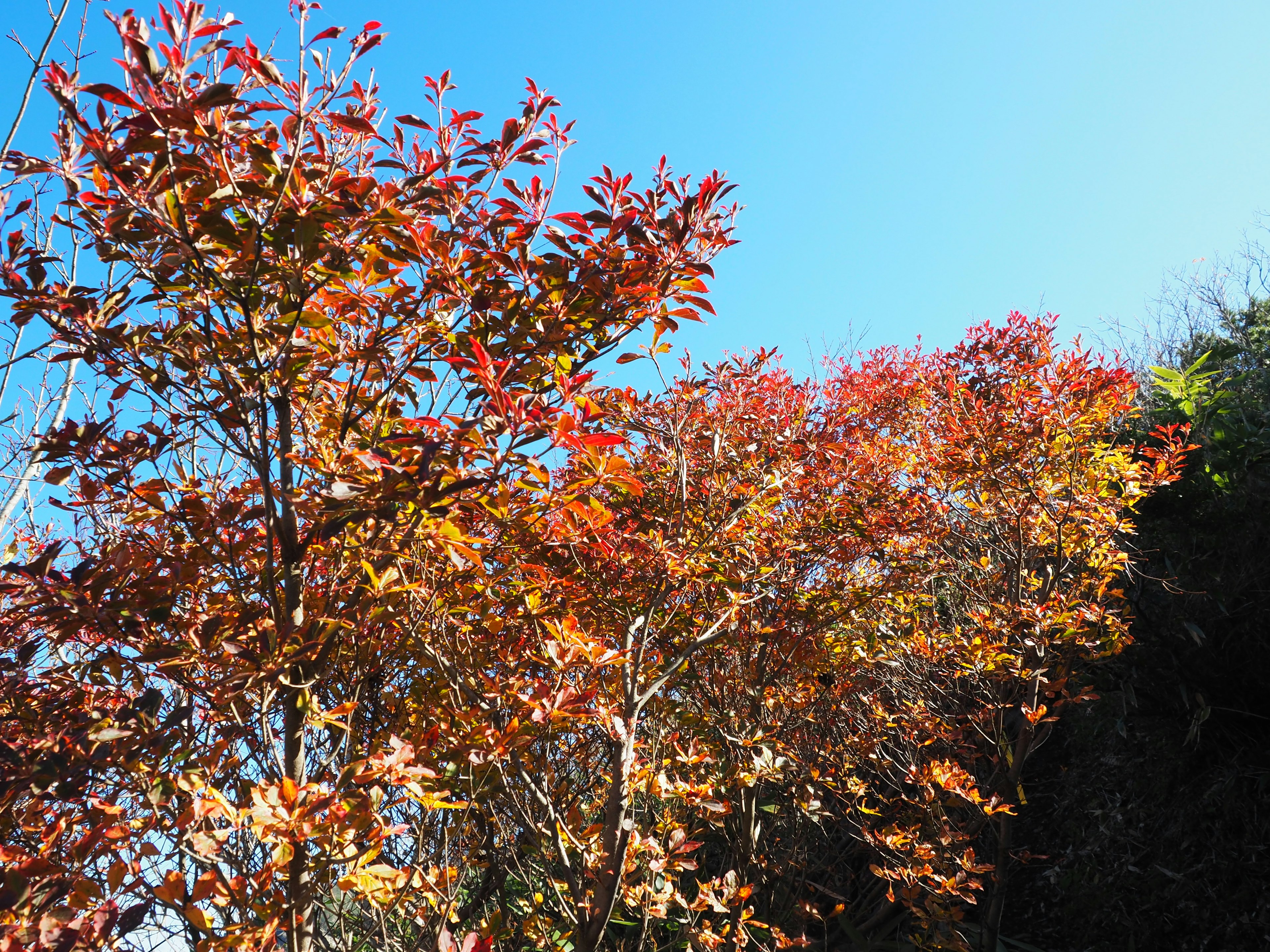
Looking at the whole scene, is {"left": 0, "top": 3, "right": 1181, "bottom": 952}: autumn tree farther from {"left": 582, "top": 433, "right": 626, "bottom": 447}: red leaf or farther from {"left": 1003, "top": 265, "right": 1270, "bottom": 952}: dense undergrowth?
{"left": 1003, "top": 265, "right": 1270, "bottom": 952}: dense undergrowth

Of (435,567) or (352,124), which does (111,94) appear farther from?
(435,567)

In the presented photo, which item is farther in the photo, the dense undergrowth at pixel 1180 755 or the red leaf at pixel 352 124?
the dense undergrowth at pixel 1180 755

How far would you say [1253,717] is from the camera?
15.9ft

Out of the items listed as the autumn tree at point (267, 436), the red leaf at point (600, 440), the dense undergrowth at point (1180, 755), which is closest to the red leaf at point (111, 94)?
the autumn tree at point (267, 436)

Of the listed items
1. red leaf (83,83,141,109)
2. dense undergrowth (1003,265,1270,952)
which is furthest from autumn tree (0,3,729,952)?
dense undergrowth (1003,265,1270,952)

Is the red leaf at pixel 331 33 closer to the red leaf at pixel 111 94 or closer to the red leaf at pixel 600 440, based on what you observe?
the red leaf at pixel 111 94

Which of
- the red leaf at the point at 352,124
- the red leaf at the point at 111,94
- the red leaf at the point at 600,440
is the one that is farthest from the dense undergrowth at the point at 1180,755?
the red leaf at the point at 111,94

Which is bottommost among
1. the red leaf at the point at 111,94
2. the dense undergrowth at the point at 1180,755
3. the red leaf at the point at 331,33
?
the dense undergrowth at the point at 1180,755

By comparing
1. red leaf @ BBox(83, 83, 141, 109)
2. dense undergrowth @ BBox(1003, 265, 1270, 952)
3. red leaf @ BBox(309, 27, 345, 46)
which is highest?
red leaf @ BBox(309, 27, 345, 46)

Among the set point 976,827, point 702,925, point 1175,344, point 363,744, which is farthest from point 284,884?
point 1175,344

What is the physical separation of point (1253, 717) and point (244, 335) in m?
6.18

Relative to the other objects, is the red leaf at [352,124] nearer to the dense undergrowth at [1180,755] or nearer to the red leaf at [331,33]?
the red leaf at [331,33]

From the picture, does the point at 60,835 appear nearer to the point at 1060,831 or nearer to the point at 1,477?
the point at 1,477

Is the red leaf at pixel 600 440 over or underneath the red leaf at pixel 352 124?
underneath
